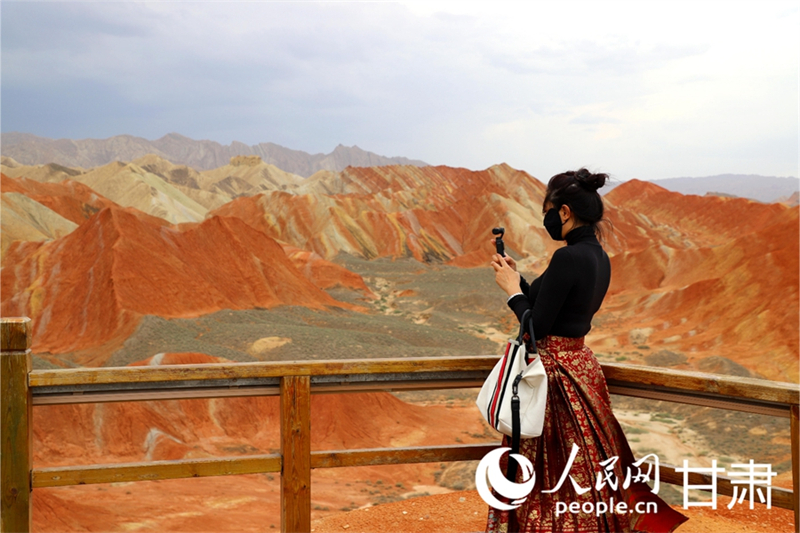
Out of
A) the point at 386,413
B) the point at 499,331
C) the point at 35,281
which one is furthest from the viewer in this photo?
the point at 499,331

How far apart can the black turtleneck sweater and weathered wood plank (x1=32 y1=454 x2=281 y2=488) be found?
1.42 m

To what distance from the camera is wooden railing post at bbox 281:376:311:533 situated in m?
3.20

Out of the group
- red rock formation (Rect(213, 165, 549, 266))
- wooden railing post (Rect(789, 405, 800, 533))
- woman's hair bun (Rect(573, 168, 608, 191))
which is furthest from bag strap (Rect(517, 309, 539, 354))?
red rock formation (Rect(213, 165, 549, 266))

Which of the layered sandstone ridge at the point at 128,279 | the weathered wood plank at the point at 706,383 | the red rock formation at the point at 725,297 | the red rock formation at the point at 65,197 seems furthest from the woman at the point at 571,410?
the red rock formation at the point at 65,197

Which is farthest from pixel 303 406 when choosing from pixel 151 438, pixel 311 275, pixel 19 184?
pixel 19 184

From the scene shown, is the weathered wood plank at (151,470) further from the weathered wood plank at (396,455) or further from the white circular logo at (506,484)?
the white circular logo at (506,484)

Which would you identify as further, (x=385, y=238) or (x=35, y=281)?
(x=385, y=238)

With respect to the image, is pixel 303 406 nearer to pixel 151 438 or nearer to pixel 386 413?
pixel 151 438

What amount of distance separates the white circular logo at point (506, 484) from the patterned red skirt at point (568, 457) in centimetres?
3

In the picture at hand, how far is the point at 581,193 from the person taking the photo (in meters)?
3.01

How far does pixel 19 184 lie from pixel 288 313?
3526cm

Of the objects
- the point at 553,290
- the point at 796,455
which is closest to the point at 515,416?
the point at 553,290

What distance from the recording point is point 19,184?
2149 inches

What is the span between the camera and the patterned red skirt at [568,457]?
3.00 metres
